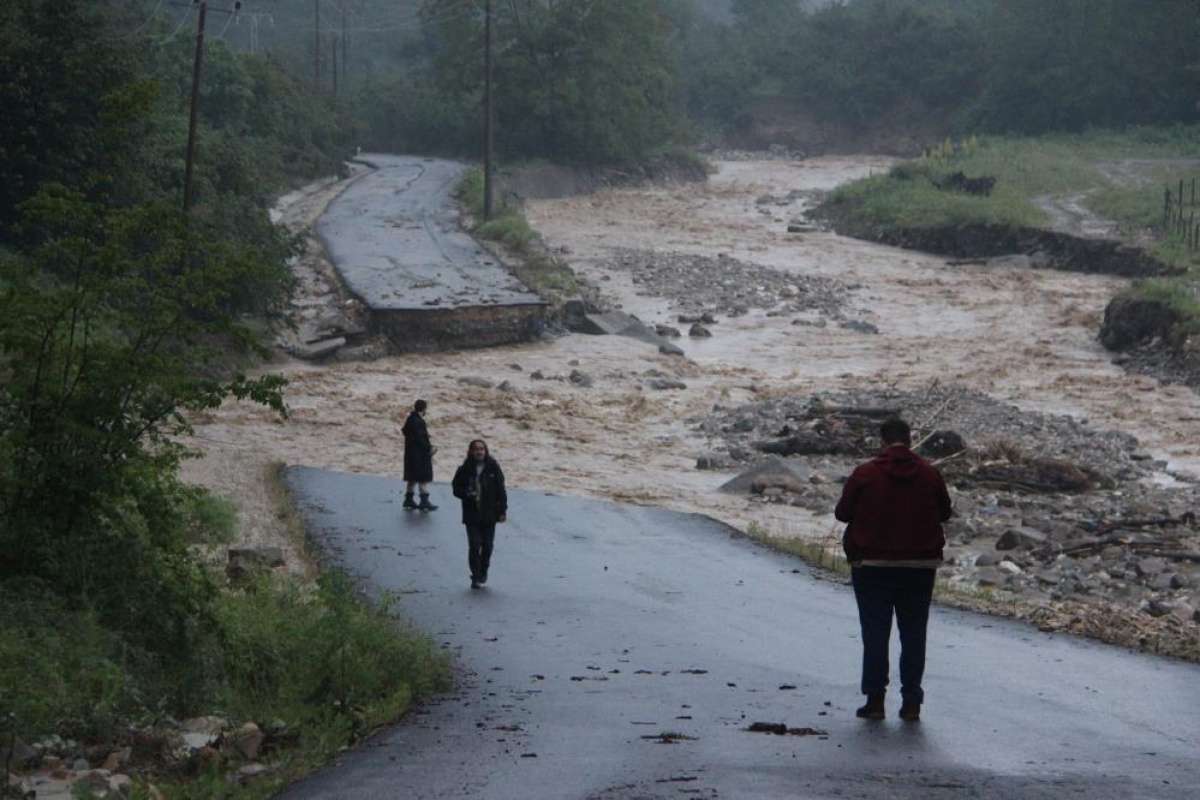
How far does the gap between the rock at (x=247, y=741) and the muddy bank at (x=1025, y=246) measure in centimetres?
4332

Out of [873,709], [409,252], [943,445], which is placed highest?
[409,252]

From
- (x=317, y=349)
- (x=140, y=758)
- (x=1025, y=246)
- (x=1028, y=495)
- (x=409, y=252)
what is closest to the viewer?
(x=140, y=758)

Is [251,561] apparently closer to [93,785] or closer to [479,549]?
[479,549]

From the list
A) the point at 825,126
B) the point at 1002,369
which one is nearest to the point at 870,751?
the point at 1002,369

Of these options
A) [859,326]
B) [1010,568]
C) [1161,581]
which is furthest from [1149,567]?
[859,326]

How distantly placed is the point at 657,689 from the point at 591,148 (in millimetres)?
74229

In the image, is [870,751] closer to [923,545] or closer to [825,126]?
[923,545]

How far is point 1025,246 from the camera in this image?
57312 mm

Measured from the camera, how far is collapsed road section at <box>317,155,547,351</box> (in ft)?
125

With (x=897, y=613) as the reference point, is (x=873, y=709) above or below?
below

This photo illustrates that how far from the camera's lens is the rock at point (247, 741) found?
8.82m

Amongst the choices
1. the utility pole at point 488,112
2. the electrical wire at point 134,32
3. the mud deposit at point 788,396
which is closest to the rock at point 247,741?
the mud deposit at point 788,396

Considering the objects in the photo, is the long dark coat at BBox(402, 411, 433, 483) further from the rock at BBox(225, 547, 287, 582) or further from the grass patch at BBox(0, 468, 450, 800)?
the grass patch at BBox(0, 468, 450, 800)

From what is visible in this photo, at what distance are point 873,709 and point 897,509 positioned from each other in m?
1.21
